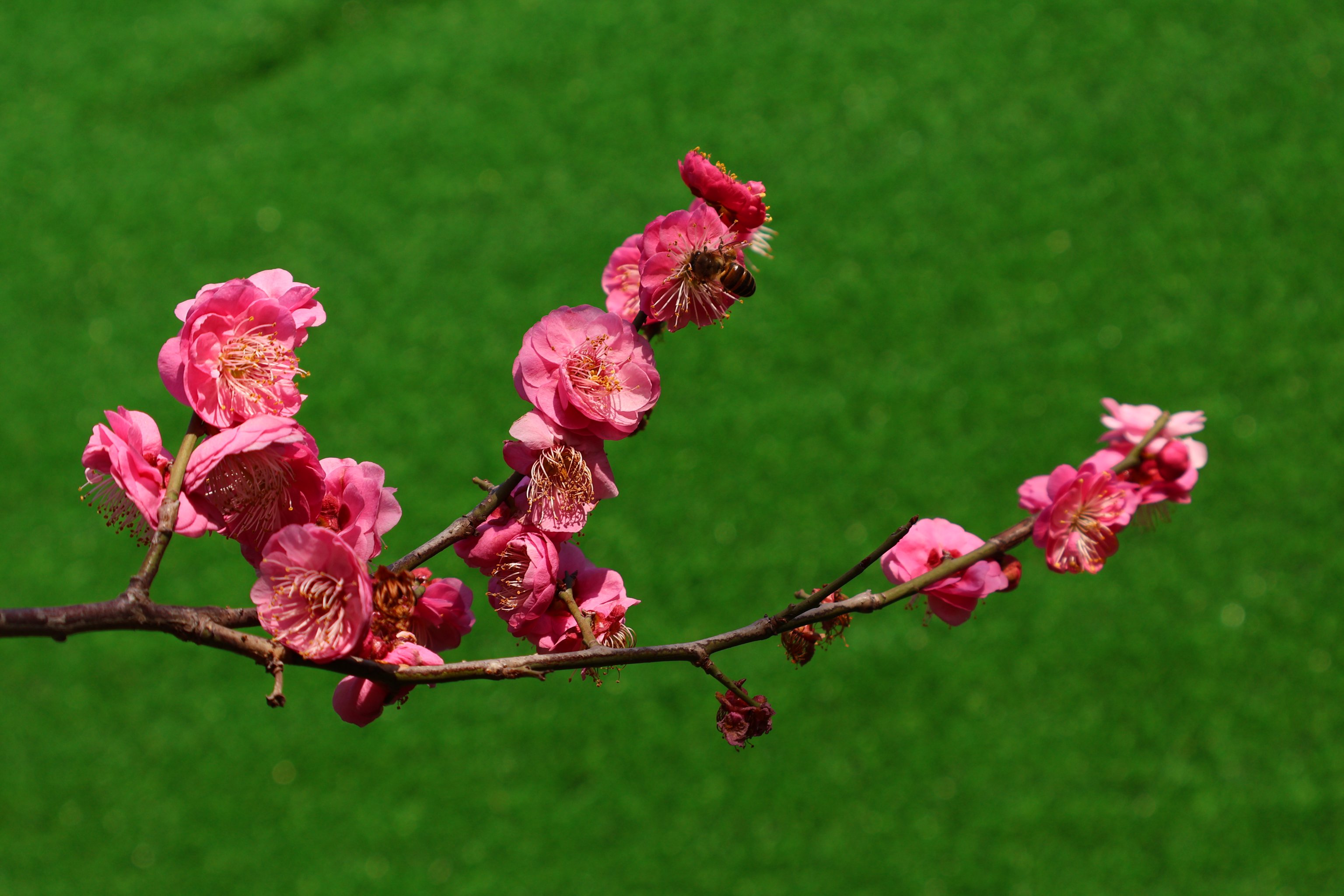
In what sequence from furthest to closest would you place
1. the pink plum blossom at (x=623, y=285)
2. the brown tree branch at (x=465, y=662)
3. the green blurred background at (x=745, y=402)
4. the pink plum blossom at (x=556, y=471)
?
the green blurred background at (x=745, y=402), the pink plum blossom at (x=623, y=285), the pink plum blossom at (x=556, y=471), the brown tree branch at (x=465, y=662)

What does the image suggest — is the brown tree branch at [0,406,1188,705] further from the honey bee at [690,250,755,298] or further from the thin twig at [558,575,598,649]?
the honey bee at [690,250,755,298]

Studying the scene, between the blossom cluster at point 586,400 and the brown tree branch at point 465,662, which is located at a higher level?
the blossom cluster at point 586,400

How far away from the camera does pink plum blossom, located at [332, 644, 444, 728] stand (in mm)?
581

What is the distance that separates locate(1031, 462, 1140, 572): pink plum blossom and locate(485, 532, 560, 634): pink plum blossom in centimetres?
29

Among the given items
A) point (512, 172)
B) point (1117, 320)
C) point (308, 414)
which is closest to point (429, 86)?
point (512, 172)

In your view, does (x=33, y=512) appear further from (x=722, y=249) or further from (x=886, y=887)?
(x=722, y=249)

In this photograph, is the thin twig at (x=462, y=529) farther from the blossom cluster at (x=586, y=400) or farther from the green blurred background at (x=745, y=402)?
the green blurred background at (x=745, y=402)

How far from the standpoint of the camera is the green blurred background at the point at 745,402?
1996 mm

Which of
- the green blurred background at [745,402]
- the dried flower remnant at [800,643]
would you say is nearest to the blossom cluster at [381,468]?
the dried flower remnant at [800,643]

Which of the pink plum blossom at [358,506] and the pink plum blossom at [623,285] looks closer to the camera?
the pink plum blossom at [358,506]

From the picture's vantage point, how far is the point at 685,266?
627 mm

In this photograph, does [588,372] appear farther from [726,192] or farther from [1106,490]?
[1106,490]

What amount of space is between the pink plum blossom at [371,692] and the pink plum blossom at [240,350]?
155 millimetres

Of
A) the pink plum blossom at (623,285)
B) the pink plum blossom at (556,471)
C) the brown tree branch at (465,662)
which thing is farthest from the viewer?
the pink plum blossom at (623,285)
